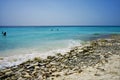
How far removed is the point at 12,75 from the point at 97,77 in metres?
3.73

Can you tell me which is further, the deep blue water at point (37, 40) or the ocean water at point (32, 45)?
the deep blue water at point (37, 40)

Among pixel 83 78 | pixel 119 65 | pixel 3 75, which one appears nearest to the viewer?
pixel 83 78

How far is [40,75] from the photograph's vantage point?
6.22 m

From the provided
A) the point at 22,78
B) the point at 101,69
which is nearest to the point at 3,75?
the point at 22,78

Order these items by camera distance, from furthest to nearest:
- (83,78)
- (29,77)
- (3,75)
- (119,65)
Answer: (119,65) < (3,75) < (29,77) < (83,78)

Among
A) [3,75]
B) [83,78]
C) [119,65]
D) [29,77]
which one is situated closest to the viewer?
[83,78]

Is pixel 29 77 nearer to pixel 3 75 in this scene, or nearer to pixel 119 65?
pixel 3 75

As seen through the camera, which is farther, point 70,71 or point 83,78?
point 70,71

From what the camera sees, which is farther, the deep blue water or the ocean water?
the deep blue water

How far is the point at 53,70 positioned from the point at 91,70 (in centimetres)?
177

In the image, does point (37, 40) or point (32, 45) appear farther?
point (37, 40)

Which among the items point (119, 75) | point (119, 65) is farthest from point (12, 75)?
point (119, 65)

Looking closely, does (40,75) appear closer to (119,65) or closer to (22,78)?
(22,78)

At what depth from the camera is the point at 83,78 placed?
5660 millimetres
